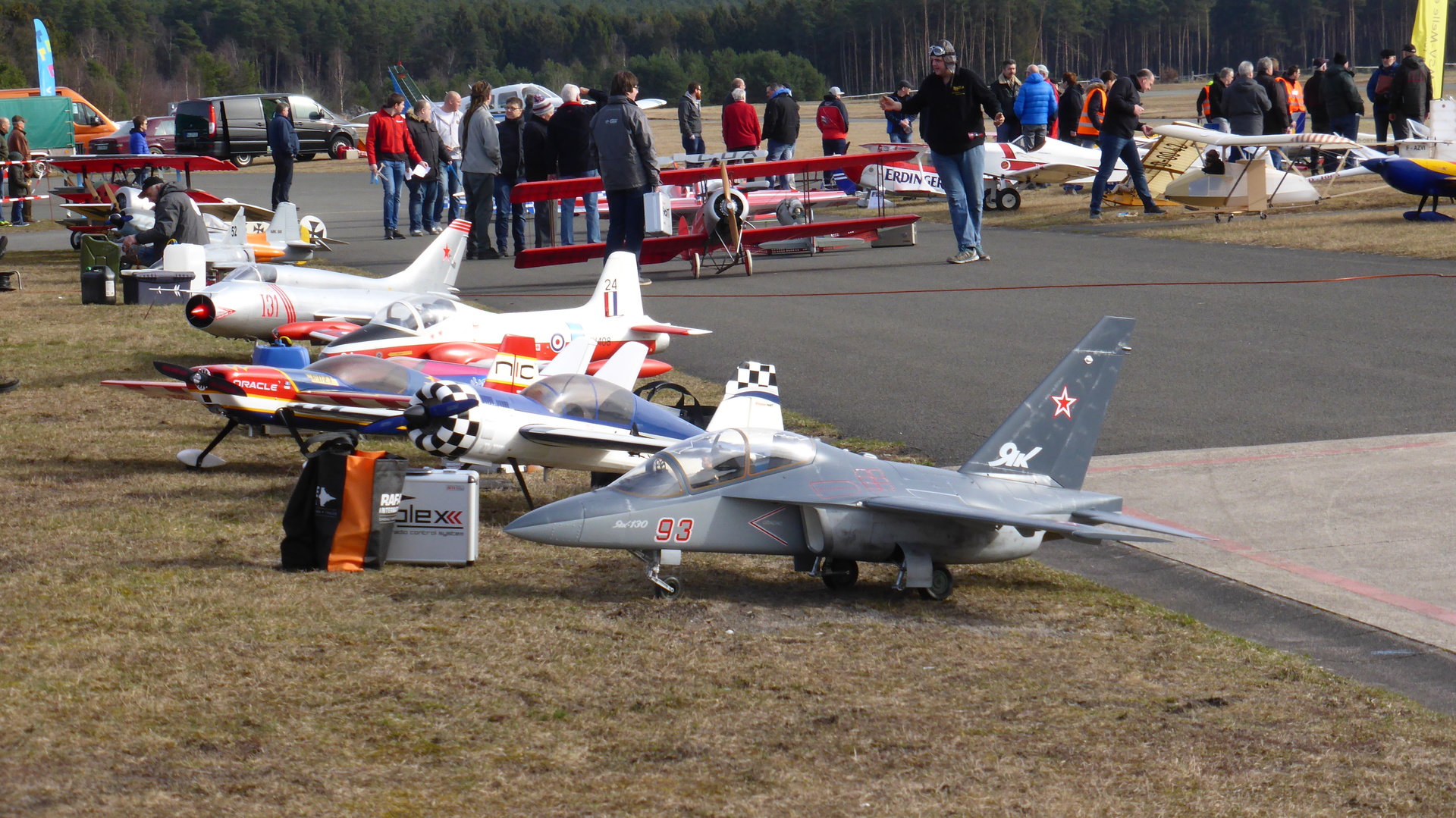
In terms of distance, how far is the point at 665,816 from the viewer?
3.88m

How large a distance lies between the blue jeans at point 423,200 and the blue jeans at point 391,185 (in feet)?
0.73

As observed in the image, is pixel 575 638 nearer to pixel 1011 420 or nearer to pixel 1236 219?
pixel 1011 420

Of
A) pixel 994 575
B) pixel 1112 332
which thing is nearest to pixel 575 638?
pixel 994 575

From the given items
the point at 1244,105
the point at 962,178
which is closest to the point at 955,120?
the point at 962,178

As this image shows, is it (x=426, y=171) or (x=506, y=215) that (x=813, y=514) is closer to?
(x=506, y=215)

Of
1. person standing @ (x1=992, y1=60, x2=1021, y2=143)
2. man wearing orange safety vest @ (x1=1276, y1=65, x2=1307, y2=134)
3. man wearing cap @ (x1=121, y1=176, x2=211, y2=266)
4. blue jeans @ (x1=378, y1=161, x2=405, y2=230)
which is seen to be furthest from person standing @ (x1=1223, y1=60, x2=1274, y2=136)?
man wearing cap @ (x1=121, y1=176, x2=211, y2=266)

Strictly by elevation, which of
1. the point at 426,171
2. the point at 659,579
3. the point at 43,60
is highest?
the point at 43,60

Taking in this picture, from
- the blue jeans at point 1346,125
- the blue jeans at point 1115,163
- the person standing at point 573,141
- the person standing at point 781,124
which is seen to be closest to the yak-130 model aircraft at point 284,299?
the person standing at point 573,141

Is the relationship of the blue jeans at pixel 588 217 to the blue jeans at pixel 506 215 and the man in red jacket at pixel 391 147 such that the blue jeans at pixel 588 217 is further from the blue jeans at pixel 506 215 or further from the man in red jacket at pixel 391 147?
the man in red jacket at pixel 391 147

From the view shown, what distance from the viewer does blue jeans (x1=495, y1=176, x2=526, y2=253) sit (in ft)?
66.8

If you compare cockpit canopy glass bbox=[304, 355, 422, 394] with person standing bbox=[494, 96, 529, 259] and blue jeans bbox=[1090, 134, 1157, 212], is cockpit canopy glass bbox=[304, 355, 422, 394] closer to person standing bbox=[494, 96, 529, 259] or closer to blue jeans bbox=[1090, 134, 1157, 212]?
person standing bbox=[494, 96, 529, 259]

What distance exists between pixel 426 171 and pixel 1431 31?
2060cm

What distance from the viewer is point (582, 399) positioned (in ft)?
24.2

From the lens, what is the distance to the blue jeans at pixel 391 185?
74.2 feet
